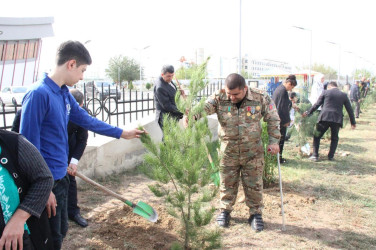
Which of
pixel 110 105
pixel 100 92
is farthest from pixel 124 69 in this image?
pixel 110 105

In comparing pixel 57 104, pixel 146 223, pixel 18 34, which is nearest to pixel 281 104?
pixel 146 223

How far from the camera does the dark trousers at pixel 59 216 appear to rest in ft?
6.91

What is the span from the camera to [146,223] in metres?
3.48

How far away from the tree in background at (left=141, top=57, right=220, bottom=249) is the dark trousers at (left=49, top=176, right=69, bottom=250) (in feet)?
2.12

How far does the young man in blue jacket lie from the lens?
6.15 feet

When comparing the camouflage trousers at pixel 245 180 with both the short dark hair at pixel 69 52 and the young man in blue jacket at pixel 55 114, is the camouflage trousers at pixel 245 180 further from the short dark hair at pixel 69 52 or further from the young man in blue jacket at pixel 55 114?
the short dark hair at pixel 69 52

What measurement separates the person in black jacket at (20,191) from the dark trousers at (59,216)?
62cm

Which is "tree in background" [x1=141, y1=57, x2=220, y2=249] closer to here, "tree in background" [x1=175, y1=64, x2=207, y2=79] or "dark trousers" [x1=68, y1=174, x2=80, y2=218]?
"tree in background" [x1=175, y1=64, x2=207, y2=79]

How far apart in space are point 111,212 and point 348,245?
99.4 inches

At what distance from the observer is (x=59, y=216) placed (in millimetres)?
2146

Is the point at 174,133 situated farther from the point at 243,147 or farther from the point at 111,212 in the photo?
the point at 111,212

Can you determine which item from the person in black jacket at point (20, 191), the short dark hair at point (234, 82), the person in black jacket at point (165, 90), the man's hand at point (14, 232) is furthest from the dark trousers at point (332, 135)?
the man's hand at point (14, 232)

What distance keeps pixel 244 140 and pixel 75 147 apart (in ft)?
5.53

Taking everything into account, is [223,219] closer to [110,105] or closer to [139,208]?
[139,208]
